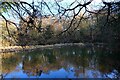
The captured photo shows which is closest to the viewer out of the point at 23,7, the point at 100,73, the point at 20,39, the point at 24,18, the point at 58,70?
the point at 23,7

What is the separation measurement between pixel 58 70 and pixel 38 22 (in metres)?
11.8

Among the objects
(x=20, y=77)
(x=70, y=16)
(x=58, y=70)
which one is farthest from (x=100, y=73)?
(x=70, y=16)

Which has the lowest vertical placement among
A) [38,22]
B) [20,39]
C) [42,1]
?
[20,39]

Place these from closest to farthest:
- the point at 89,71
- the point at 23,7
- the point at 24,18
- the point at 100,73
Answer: the point at 23,7, the point at 24,18, the point at 100,73, the point at 89,71

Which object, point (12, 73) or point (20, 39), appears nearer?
point (20, 39)

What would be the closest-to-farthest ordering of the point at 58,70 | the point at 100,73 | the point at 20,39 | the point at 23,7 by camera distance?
1. the point at 23,7
2. the point at 20,39
3. the point at 100,73
4. the point at 58,70

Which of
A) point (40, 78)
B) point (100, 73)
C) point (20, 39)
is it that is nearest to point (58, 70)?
point (40, 78)

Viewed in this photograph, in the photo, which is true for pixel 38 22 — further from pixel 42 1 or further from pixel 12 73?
pixel 12 73

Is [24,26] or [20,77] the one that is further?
[20,77]

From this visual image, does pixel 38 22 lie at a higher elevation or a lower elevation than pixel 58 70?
higher

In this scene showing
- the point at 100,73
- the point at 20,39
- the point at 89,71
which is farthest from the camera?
the point at 89,71

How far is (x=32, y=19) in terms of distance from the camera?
3311 millimetres

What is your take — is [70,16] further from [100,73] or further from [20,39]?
[100,73]

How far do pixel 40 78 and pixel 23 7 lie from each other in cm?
1054
